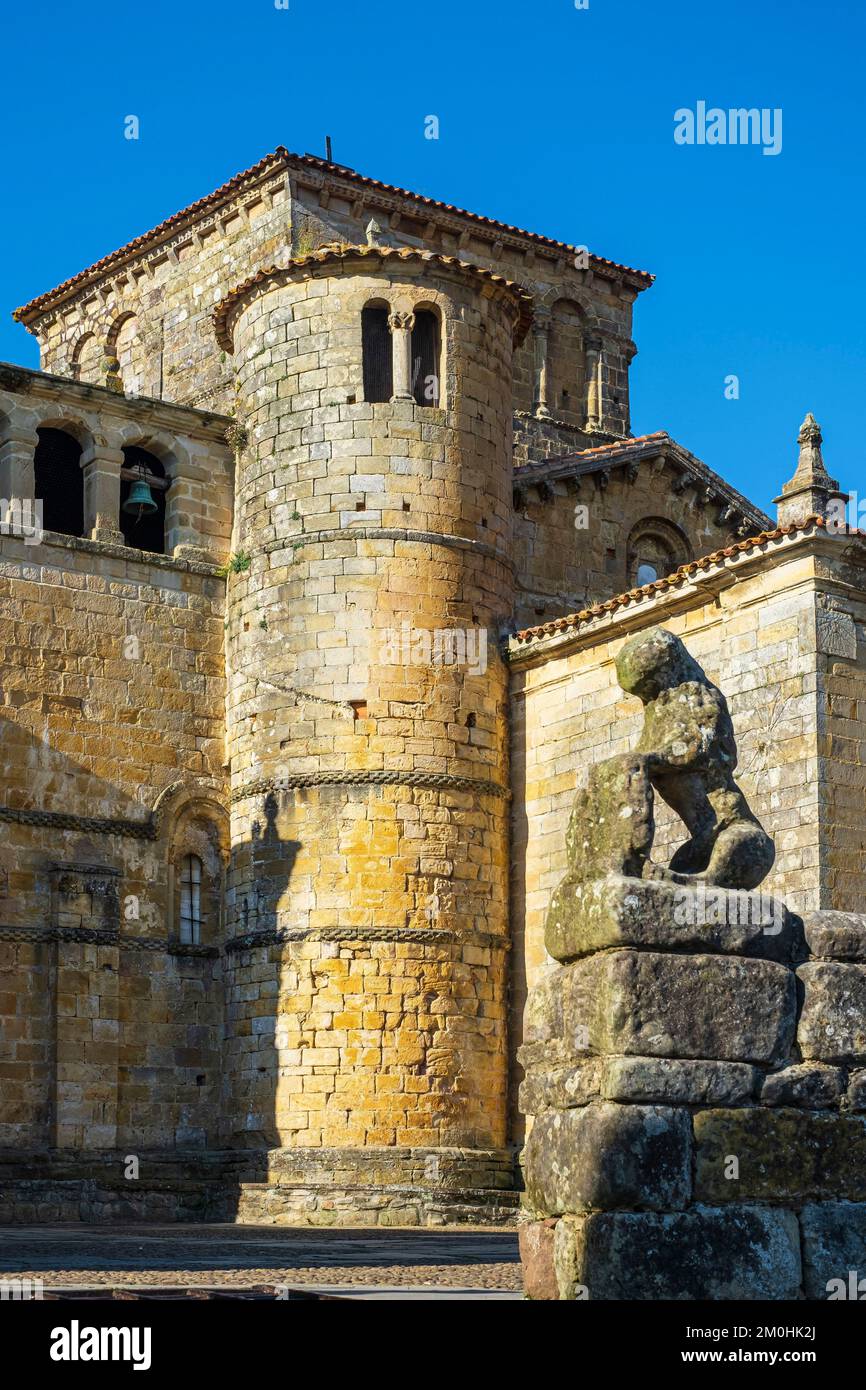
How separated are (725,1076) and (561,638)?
13.4 metres

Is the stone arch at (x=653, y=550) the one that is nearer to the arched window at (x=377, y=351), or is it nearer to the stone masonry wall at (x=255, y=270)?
the stone masonry wall at (x=255, y=270)

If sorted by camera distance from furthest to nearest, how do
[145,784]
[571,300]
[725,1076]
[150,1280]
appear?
[571,300] → [145,784] → [150,1280] → [725,1076]

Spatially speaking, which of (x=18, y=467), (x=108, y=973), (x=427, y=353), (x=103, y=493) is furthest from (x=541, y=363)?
(x=108, y=973)

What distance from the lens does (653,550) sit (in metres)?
26.5

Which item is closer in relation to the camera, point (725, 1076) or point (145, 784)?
point (725, 1076)

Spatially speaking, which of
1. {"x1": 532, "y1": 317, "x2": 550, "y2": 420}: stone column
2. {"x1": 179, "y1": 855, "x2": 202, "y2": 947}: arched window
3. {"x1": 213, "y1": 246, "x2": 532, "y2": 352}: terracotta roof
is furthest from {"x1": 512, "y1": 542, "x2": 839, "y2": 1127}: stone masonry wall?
{"x1": 532, "y1": 317, "x2": 550, "y2": 420}: stone column

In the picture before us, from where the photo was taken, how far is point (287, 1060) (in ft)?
69.3

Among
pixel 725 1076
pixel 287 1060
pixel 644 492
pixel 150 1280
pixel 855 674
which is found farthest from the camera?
pixel 644 492

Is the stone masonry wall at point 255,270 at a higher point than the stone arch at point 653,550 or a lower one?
higher

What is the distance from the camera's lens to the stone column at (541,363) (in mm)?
29516

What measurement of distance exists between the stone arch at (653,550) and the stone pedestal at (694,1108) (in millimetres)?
17265

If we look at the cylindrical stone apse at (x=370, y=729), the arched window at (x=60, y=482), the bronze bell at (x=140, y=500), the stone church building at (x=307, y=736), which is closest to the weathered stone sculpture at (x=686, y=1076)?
the stone church building at (x=307, y=736)

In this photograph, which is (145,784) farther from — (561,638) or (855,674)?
(855,674)

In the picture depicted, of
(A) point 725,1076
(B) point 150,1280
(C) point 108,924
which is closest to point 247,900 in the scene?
(C) point 108,924
